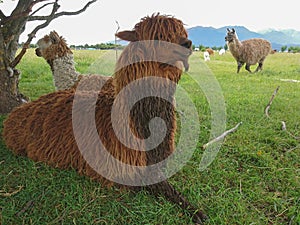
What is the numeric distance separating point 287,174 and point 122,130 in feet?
5.41

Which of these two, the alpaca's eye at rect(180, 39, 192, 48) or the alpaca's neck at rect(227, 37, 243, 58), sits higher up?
the alpaca's eye at rect(180, 39, 192, 48)

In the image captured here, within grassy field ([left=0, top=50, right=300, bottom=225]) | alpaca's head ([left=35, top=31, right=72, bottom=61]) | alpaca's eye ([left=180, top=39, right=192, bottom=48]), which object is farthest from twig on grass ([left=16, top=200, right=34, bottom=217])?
alpaca's head ([left=35, top=31, right=72, bottom=61])

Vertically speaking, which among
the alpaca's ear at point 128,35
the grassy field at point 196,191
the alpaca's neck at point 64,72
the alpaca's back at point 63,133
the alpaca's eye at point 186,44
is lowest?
the grassy field at point 196,191

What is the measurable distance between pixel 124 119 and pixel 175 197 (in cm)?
70

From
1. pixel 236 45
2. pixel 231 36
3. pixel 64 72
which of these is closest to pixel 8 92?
pixel 64 72

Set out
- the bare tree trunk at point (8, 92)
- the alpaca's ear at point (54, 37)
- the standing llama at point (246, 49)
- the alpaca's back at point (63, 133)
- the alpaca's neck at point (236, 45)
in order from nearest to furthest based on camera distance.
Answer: the alpaca's back at point (63, 133), the bare tree trunk at point (8, 92), the alpaca's ear at point (54, 37), the standing llama at point (246, 49), the alpaca's neck at point (236, 45)

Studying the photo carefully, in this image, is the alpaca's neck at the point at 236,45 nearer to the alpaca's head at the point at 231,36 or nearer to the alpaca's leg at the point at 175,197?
the alpaca's head at the point at 231,36

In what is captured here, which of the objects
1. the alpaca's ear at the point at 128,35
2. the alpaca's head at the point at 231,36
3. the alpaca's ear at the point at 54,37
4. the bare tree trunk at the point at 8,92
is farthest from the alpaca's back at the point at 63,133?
the alpaca's head at the point at 231,36

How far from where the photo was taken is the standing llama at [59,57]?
4125mm

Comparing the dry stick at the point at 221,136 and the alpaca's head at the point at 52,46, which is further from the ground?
the alpaca's head at the point at 52,46

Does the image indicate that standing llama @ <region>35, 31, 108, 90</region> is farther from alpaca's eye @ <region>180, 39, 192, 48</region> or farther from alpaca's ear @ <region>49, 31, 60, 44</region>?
alpaca's eye @ <region>180, 39, 192, 48</region>

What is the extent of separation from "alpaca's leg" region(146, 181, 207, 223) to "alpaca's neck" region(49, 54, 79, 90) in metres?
2.49

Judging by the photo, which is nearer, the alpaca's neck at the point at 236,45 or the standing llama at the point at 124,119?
the standing llama at the point at 124,119

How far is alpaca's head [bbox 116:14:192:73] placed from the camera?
1913 mm
